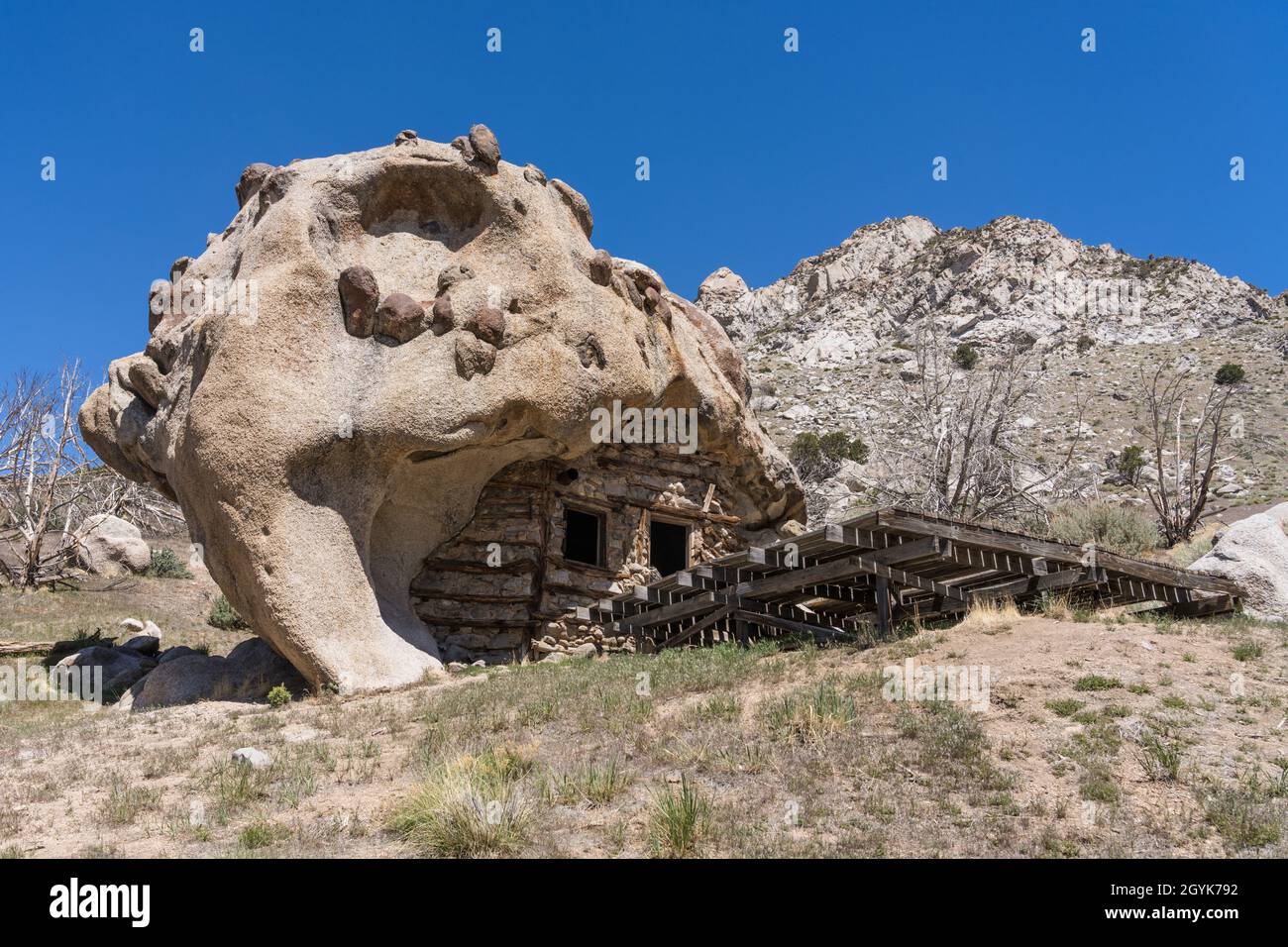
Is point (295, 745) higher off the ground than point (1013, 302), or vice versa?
point (1013, 302)

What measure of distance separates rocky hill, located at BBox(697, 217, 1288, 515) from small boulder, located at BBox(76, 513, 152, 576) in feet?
61.3

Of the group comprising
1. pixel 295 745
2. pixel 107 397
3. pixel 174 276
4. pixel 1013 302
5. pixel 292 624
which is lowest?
pixel 295 745

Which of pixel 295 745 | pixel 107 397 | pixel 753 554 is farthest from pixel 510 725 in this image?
pixel 107 397

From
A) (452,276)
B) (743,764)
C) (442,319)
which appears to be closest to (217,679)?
(442,319)

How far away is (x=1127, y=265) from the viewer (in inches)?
2135

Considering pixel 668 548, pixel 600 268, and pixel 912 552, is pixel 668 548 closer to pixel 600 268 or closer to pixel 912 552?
pixel 600 268

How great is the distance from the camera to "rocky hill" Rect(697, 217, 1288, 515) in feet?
117

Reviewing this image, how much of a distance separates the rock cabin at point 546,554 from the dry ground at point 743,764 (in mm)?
3156

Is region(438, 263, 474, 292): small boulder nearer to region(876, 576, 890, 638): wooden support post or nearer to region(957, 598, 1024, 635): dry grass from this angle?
region(876, 576, 890, 638): wooden support post

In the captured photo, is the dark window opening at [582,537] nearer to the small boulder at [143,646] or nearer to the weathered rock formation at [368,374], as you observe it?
the weathered rock formation at [368,374]

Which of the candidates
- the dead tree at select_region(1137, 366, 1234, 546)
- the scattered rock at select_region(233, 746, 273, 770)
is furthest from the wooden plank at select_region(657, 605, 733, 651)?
the dead tree at select_region(1137, 366, 1234, 546)

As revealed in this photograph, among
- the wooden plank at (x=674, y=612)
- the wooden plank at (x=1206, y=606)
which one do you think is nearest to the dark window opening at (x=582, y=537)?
the wooden plank at (x=674, y=612)
